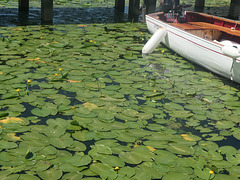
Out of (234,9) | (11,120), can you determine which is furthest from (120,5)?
(11,120)

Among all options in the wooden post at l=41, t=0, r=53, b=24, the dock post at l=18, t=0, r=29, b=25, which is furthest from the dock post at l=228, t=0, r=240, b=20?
the dock post at l=18, t=0, r=29, b=25

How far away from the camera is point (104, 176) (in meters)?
3.28

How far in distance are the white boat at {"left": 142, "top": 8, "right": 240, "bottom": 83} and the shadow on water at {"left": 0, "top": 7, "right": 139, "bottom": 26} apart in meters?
2.35

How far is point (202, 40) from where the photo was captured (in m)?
6.55

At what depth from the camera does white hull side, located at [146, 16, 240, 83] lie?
599 centimetres

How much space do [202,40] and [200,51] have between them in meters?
0.22

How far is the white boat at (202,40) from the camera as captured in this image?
5918 mm

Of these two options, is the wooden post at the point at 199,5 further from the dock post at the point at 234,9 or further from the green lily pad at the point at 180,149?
the green lily pad at the point at 180,149

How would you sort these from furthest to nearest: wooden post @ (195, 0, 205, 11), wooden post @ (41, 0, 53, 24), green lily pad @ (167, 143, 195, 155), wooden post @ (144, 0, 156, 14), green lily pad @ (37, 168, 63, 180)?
1. wooden post @ (195, 0, 205, 11)
2. wooden post @ (144, 0, 156, 14)
3. wooden post @ (41, 0, 53, 24)
4. green lily pad @ (167, 143, 195, 155)
5. green lily pad @ (37, 168, 63, 180)

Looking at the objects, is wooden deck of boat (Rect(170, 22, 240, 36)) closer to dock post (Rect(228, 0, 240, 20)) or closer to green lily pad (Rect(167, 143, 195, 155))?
green lily pad (Rect(167, 143, 195, 155))

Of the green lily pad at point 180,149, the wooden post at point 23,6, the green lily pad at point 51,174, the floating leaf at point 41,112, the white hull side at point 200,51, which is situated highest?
the wooden post at point 23,6

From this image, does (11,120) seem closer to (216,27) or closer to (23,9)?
(216,27)

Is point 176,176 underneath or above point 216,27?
underneath

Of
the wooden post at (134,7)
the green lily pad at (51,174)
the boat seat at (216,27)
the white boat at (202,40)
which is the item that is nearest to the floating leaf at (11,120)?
the green lily pad at (51,174)
